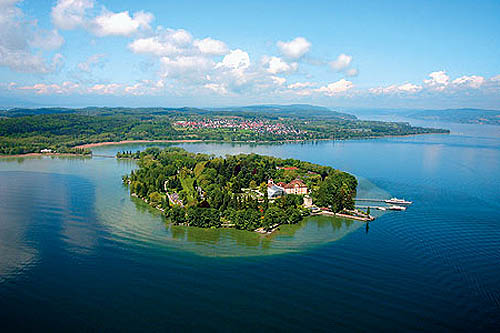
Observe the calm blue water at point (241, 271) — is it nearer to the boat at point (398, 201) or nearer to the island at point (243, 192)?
the boat at point (398, 201)

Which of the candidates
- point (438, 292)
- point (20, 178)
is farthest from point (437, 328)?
point (20, 178)

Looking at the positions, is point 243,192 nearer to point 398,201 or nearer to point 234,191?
point 234,191

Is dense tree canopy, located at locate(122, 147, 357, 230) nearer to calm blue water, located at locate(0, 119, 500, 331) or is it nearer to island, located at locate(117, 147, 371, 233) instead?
island, located at locate(117, 147, 371, 233)

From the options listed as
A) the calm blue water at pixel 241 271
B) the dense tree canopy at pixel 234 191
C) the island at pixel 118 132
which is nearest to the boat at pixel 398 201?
the calm blue water at pixel 241 271

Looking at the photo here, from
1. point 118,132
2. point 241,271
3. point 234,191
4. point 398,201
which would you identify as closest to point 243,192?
point 234,191

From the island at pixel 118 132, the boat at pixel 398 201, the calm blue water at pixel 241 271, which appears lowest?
the calm blue water at pixel 241 271
